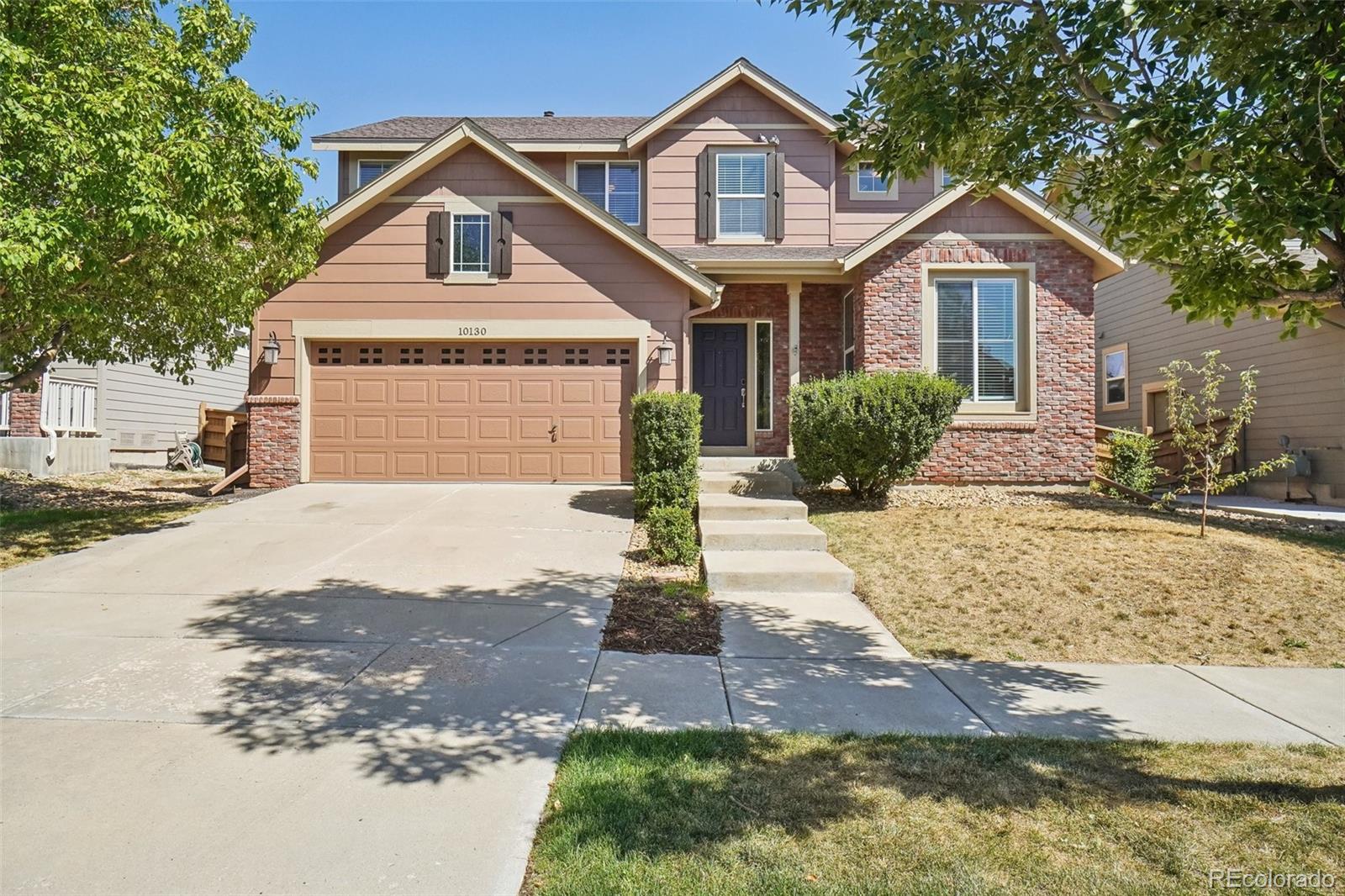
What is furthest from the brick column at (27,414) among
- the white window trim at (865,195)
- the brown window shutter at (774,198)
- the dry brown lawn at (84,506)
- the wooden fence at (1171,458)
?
the wooden fence at (1171,458)

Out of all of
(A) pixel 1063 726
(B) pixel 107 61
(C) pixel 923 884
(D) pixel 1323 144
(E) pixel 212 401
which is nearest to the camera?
(C) pixel 923 884

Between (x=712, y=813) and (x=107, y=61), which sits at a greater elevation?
(x=107, y=61)

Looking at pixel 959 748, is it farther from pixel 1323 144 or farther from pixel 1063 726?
pixel 1323 144

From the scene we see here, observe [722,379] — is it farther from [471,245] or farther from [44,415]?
[44,415]

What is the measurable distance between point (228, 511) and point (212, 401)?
1362 cm

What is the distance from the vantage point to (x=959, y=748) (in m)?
3.63

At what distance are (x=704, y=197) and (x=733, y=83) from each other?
7.63 ft

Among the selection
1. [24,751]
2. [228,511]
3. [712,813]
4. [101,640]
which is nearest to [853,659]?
[712,813]

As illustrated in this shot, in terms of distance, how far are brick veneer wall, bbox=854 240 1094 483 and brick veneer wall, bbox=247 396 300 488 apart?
30.7 ft

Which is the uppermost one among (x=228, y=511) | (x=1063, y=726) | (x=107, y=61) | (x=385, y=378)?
(x=107, y=61)

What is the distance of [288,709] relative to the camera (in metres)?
3.99

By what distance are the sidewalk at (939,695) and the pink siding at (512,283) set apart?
24.0 feet

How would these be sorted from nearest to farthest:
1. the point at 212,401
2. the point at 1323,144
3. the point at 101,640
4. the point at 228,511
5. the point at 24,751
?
1. the point at 1323,144
2. the point at 24,751
3. the point at 101,640
4. the point at 228,511
5. the point at 212,401

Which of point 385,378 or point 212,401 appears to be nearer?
point 385,378
